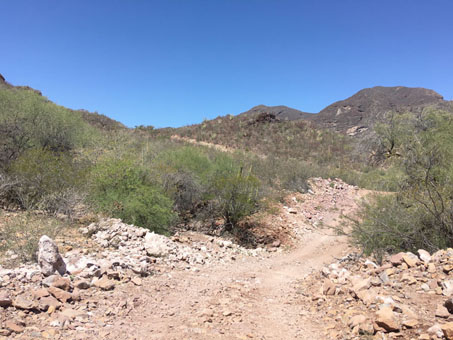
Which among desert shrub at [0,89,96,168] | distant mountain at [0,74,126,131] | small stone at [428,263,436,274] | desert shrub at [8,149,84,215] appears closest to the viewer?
small stone at [428,263,436,274]

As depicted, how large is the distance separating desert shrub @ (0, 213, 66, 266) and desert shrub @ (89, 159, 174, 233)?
85.9 inches

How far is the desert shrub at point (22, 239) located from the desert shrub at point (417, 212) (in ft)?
22.2

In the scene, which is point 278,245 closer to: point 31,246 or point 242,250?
point 242,250

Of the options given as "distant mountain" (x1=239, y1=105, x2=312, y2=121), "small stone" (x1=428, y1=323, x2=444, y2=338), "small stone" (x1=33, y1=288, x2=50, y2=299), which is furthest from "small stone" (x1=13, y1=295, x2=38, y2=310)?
"distant mountain" (x1=239, y1=105, x2=312, y2=121)

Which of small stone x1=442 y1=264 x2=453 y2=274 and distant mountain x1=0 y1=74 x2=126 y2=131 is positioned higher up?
distant mountain x1=0 y1=74 x2=126 y2=131

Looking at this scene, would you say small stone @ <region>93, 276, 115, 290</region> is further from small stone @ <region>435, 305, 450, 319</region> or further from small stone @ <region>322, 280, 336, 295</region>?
small stone @ <region>435, 305, 450, 319</region>

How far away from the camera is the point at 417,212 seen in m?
Result: 5.98

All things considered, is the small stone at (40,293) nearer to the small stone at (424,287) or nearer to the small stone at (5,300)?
the small stone at (5,300)

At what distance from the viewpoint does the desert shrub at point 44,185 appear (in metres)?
7.94

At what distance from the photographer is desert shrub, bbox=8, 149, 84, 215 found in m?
7.94

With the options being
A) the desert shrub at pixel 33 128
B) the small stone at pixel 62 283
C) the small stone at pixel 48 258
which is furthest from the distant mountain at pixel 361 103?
the small stone at pixel 62 283

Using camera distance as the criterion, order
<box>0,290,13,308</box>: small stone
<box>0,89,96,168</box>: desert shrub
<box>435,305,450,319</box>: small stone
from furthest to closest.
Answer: <box>0,89,96,168</box>: desert shrub, <box>0,290,13,308</box>: small stone, <box>435,305,450,319</box>: small stone

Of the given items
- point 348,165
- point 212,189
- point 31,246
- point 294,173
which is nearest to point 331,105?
point 348,165

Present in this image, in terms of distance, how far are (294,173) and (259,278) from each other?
12935 mm
